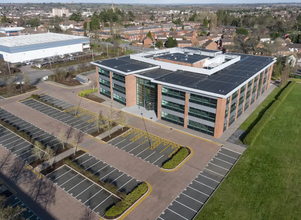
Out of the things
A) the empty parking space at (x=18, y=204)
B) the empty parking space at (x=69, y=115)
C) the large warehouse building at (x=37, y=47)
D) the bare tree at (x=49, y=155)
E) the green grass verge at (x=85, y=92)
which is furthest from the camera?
the large warehouse building at (x=37, y=47)

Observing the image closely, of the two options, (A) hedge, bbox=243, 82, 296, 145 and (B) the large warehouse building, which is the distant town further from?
(B) the large warehouse building

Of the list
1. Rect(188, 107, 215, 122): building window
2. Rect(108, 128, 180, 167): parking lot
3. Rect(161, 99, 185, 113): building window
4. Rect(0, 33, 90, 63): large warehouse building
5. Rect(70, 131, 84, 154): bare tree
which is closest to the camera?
Rect(108, 128, 180, 167): parking lot

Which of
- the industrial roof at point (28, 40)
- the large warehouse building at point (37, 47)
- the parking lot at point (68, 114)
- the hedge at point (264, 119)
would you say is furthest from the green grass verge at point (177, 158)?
the industrial roof at point (28, 40)

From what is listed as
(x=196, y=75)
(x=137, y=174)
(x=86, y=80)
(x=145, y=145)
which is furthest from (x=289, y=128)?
(x=86, y=80)

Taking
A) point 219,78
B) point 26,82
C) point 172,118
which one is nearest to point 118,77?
point 172,118

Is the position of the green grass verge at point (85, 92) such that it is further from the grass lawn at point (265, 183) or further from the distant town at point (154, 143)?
the grass lawn at point (265, 183)

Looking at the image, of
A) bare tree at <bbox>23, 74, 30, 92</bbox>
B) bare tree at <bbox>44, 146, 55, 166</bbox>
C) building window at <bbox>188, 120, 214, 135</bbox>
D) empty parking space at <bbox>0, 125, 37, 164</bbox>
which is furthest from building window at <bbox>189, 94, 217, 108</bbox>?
bare tree at <bbox>23, 74, 30, 92</bbox>

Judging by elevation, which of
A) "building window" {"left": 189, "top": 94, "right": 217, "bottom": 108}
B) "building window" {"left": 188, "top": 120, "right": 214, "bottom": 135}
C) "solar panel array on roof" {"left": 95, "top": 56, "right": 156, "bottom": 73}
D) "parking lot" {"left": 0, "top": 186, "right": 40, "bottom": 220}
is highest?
"solar panel array on roof" {"left": 95, "top": 56, "right": 156, "bottom": 73}
